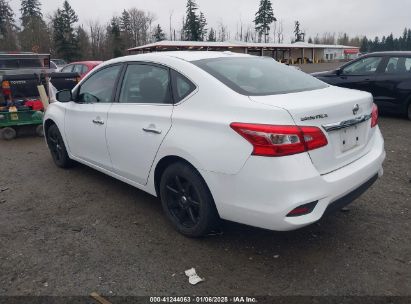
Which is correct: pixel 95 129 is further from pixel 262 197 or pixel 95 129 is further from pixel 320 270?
pixel 320 270

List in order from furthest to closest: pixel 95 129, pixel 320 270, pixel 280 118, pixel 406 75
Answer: pixel 406 75 → pixel 95 129 → pixel 320 270 → pixel 280 118

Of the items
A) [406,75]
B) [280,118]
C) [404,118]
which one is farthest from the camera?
[404,118]

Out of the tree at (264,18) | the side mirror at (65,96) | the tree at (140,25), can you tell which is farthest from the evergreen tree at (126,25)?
the side mirror at (65,96)

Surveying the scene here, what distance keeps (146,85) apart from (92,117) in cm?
98

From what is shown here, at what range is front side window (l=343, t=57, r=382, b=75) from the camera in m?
8.76

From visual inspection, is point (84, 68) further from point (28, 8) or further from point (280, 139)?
point (28, 8)

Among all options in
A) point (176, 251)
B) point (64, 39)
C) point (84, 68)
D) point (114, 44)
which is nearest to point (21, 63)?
point (84, 68)

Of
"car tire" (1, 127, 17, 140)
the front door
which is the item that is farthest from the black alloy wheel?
"car tire" (1, 127, 17, 140)

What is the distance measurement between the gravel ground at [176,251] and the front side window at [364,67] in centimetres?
508

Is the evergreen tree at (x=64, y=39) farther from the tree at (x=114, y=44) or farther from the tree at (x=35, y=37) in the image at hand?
the tree at (x=114, y=44)

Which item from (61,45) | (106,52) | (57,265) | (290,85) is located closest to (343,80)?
(290,85)

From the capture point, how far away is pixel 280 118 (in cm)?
261

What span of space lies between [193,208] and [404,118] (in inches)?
294

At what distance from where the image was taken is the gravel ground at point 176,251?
8.95 ft
